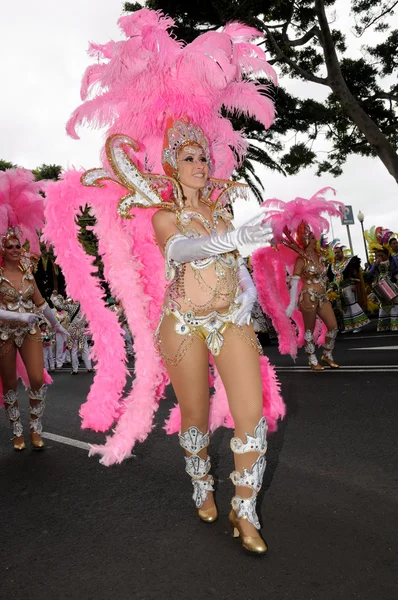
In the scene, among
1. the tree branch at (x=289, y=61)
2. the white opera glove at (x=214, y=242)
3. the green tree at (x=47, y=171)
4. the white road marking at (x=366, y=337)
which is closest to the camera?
the white opera glove at (x=214, y=242)

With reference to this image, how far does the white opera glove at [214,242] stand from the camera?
2385 mm

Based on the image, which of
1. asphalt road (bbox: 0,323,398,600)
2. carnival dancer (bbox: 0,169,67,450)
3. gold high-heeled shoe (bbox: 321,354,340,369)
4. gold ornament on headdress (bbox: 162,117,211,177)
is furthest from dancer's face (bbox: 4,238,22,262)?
gold high-heeled shoe (bbox: 321,354,340,369)

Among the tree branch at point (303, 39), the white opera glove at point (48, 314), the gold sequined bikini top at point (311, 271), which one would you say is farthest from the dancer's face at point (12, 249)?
the tree branch at point (303, 39)

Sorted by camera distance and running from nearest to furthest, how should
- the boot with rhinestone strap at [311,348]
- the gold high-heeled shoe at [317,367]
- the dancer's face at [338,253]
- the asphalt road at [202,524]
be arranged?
1. the asphalt road at [202,524]
2. the boot with rhinestone strap at [311,348]
3. the gold high-heeled shoe at [317,367]
4. the dancer's face at [338,253]

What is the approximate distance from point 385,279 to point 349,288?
1.88m

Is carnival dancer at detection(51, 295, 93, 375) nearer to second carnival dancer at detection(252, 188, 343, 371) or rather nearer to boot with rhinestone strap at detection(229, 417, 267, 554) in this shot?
second carnival dancer at detection(252, 188, 343, 371)

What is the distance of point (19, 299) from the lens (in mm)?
5199

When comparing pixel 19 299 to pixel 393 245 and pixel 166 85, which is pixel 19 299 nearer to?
pixel 166 85

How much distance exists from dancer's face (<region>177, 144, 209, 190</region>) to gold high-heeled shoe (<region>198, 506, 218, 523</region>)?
1808mm

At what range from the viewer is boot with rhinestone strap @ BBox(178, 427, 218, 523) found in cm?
309

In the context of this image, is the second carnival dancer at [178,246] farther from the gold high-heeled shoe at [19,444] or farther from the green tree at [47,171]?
the green tree at [47,171]

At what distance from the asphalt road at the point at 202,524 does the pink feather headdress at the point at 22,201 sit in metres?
2.15

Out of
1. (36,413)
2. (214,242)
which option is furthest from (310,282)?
(214,242)

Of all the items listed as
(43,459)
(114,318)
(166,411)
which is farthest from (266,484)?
(166,411)
